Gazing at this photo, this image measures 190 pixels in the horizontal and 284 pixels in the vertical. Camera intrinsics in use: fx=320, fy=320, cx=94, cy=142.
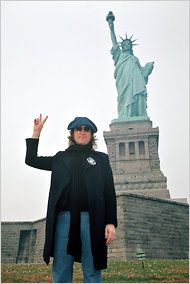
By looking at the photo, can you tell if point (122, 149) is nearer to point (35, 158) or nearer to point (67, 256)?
point (35, 158)

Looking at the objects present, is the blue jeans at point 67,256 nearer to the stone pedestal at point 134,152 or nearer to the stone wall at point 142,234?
the stone wall at point 142,234

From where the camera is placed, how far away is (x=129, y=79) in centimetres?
3828

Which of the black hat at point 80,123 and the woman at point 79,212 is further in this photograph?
the black hat at point 80,123

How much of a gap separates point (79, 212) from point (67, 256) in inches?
16.4

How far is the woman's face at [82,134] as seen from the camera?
357 centimetres

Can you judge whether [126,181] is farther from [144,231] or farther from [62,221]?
[62,221]

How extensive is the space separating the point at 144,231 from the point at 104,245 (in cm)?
1357

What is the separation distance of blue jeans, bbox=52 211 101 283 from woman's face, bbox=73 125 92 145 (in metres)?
0.84

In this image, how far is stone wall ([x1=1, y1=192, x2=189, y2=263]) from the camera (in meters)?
15.3

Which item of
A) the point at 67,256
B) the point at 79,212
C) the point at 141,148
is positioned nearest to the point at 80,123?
the point at 79,212

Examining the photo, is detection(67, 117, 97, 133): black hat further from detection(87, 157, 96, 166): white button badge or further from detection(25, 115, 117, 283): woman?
detection(87, 157, 96, 166): white button badge

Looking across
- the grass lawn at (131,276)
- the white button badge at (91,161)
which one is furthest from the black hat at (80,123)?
the grass lawn at (131,276)

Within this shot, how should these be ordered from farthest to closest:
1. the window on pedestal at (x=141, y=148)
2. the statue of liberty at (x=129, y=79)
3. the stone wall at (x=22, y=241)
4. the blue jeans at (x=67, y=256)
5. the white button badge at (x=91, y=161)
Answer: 1. the statue of liberty at (x=129, y=79)
2. the window on pedestal at (x=141, y=148)
3. the stone wall at (x=22, y=241)
4. the white button badge at (x=91, y=161)
5. the blue jeans at (x=67, y=256)

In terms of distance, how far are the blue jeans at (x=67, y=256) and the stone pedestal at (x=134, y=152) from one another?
28.3 metres
